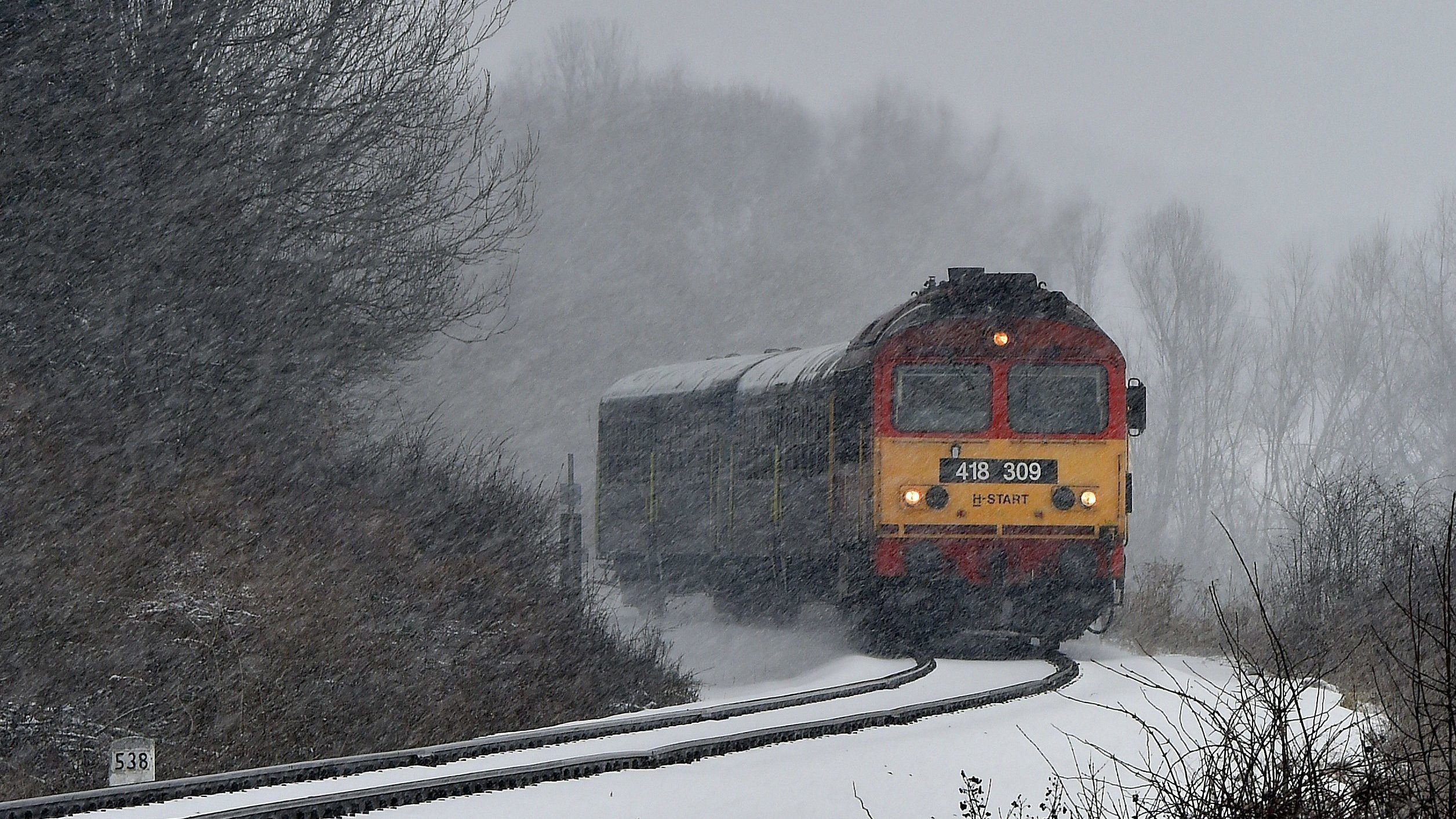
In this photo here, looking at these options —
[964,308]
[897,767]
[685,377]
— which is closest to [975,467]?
[964,308]

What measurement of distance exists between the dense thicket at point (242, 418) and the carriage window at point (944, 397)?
320 centimetres

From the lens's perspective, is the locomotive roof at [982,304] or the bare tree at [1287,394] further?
the bare tree at [1287,394]

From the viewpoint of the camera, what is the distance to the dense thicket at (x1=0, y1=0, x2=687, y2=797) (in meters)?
9.64

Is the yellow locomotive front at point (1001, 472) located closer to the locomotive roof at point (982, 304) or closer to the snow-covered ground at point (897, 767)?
the locomotive roof at point (982, 304)

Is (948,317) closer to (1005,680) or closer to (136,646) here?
(1005,680)

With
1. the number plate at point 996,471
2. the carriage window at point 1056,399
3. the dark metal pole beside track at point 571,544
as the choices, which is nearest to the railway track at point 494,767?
the number plate at point 996,471

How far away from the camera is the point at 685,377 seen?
21.9m

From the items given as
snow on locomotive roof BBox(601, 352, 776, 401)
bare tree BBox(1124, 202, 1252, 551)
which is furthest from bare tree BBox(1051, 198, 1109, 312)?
snow on locomotive roof BBox(601, 352, 776, 401)

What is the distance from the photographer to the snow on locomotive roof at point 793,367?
16.4 m

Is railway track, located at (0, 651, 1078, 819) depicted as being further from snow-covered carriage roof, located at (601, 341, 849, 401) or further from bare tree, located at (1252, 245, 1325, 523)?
bare tree, located at (1252, 245, 1325, 523)

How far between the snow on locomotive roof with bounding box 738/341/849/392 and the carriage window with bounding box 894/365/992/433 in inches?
44.4

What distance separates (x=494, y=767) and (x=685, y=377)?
14614mm

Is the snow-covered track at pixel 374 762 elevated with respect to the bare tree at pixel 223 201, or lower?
lower

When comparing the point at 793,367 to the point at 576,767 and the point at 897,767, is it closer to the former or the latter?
the point at 897,767
